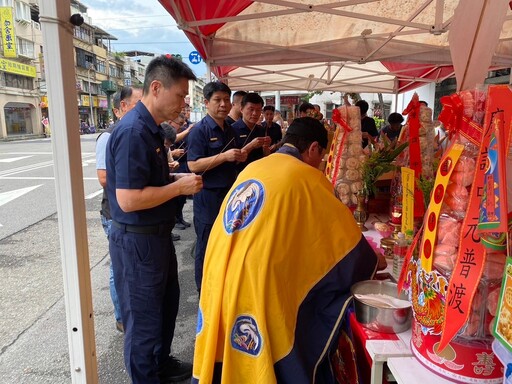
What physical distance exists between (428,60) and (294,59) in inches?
57.3

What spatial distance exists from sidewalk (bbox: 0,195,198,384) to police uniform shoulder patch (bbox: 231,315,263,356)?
1.42 metres

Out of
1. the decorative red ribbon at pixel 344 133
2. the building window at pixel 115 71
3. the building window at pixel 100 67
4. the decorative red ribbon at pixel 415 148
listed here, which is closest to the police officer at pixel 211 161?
the decorative red ribbon at pixel 344 133

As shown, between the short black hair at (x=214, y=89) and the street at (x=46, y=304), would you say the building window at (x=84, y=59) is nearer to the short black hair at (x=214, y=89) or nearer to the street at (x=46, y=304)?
the street at (x=46, y=304)

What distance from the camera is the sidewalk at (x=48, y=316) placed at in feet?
7.81

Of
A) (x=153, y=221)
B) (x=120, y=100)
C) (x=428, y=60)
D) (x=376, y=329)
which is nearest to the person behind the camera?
(x=376, y=329)

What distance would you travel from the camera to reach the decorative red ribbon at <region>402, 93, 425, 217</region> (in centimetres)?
164

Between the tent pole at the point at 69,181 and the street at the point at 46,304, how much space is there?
3.65 ft

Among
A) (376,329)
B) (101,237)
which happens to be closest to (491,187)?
(376,329)

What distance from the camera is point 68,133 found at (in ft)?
4.06

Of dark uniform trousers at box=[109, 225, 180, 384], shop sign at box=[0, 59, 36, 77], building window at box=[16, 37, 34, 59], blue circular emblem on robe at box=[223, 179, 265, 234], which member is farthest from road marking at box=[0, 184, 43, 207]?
building window at box=[16, 37, 34, 59]

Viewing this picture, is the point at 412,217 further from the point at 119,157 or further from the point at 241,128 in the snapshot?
the point at 241,128

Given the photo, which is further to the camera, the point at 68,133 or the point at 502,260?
the point at 68,133

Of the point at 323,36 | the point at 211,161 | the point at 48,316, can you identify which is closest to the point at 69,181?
the point at 211,161

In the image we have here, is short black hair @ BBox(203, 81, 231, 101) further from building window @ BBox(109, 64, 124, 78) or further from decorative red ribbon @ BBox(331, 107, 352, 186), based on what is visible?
building window @ BBox(109, 64, 124, 78)
